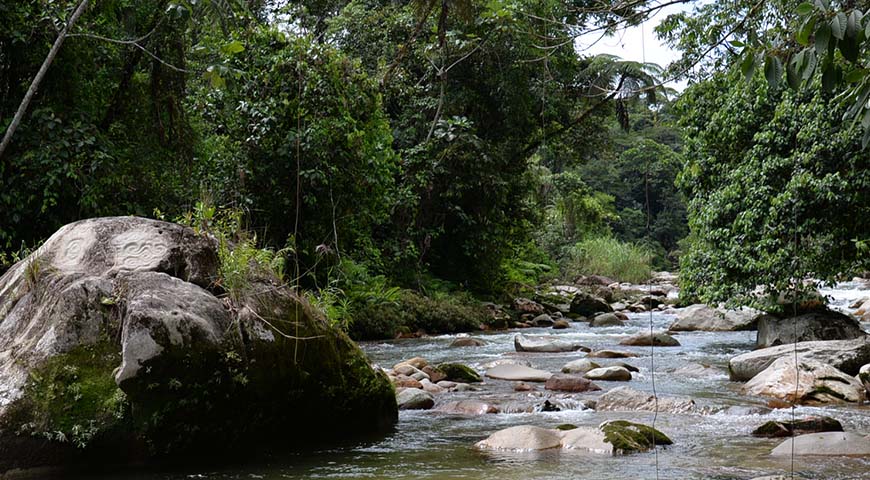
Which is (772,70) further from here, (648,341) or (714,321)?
(714,321)

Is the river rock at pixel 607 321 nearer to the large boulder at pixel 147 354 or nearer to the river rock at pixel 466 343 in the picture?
the river rock at pixel 466 343

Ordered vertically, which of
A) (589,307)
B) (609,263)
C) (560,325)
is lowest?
(560,325)

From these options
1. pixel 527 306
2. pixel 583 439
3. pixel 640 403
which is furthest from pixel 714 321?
pixel 583 439

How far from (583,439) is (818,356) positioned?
3.99 m

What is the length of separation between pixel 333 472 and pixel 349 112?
8.18 m

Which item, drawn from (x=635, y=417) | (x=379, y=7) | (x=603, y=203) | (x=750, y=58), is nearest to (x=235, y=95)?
(x=379, y=7)

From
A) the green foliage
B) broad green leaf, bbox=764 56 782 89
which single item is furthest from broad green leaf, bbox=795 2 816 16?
the green foliage

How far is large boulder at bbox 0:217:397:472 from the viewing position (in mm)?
4117

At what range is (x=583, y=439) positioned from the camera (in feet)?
16.4

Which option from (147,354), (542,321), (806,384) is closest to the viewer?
(147,354)

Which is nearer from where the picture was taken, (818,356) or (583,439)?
(583,439)

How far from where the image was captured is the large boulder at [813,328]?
977 centimetres

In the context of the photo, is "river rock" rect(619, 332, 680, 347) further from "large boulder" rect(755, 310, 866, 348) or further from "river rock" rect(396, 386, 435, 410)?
"river rock" rect(396, 386, 435, 410)

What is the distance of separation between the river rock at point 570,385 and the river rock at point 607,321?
774cm
